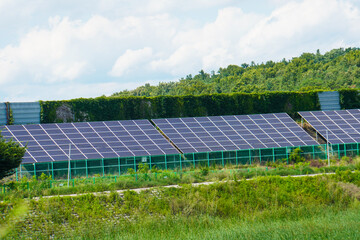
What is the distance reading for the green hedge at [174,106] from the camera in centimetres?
4844

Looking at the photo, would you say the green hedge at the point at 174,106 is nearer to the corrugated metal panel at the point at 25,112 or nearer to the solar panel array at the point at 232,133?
the corrugated metal panel at the point at 25,112

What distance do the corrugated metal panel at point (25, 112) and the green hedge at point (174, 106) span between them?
625 mm

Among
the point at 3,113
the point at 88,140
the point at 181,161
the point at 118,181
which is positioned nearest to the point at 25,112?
the point at 3,113

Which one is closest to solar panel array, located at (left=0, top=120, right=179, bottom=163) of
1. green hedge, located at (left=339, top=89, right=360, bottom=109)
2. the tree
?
the tree

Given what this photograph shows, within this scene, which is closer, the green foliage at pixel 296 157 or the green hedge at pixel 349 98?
the green foliage at pixel 296 157

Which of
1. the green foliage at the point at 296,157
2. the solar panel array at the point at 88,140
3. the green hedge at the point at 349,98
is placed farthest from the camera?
the green hedge at the point at 349,98

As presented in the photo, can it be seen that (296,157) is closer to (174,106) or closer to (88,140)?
(174,106)

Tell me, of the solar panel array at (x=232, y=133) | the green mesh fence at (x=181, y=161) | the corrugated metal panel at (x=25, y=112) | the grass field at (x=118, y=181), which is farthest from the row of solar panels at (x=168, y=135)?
the grass field at (x=118, y=181)

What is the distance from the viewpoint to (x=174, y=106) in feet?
171

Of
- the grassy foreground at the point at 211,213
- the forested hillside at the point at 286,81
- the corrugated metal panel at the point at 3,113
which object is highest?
the forested hillside at the point at 286,81

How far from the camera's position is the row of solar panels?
38250 mm

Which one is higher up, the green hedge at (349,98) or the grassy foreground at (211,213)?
the green hedge at (349,98)

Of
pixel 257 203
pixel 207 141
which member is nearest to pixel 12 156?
pixel 257 203

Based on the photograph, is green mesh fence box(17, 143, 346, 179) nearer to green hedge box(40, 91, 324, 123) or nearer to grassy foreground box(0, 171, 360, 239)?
grassy foreground box(0, 171, 360, 239)
